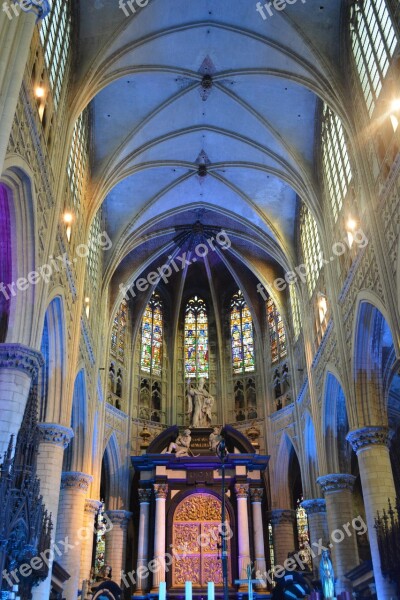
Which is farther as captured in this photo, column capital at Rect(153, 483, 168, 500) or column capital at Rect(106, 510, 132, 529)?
column capital at Rect(106, 510, 132, 529)

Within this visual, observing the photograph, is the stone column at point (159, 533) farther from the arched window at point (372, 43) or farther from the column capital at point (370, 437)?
the arched window at point (372, 43)

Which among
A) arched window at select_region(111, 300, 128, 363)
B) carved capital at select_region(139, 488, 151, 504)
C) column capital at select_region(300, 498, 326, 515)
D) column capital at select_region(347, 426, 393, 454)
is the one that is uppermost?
arched window at select_region(111, 300, 128, 363)

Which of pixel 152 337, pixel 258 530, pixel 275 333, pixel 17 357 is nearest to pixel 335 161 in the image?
pixel 275 333

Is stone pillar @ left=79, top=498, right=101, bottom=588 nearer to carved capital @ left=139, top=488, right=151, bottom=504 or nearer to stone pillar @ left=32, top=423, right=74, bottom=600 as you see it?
carved capital @ left=139, top=488, right=151, bottom=504

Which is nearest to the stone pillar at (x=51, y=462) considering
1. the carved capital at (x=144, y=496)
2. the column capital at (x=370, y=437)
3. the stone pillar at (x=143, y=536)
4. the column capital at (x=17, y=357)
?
the column capital at (x=17, y=357)

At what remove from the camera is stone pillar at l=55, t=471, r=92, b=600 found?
21.7 meters

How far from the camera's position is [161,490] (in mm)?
27625

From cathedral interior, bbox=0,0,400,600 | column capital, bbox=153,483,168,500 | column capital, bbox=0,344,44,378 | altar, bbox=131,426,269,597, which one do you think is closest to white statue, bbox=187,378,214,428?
cathedral interior, bbox=0,0,400,600

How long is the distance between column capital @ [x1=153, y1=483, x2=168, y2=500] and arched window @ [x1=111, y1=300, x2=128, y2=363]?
7.50 meters

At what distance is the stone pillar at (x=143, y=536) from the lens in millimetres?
25766

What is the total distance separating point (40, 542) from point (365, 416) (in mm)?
10333

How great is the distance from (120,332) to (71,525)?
12.5 m

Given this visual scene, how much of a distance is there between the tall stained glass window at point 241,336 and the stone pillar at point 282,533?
8.08 m

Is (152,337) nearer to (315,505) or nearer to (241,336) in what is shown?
(241,336)
